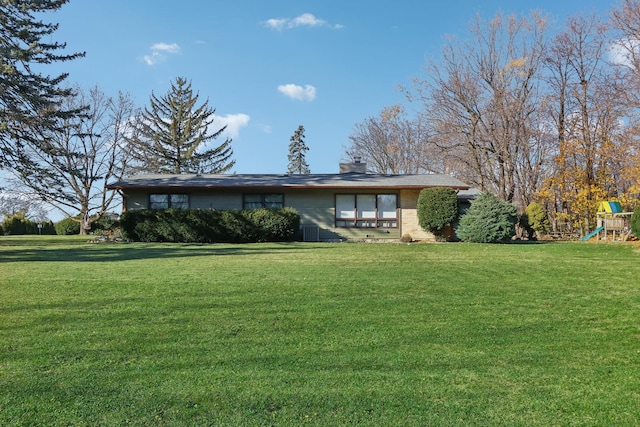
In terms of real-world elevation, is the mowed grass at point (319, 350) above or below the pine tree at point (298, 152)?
below

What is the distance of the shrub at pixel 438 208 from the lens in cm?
1859

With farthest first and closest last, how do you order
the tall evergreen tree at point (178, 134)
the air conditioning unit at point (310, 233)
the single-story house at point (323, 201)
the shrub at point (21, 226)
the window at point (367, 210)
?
1. the tall evergreen tree at point (178, 134)
2. the shrub at point (21, 226)
3. the window at point (367, 210)
4. the single-story house at point (323, 201)
5. the air conditioning unit at point (310, 233)

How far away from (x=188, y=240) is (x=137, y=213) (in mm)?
2409

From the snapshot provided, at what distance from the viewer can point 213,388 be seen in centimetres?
321

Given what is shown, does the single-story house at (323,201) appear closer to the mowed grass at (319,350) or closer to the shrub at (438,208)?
the shrub at (438,208)

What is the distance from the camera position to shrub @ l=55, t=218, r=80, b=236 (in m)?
32.2

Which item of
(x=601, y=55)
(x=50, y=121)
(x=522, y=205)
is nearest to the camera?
(x=50, y=121)

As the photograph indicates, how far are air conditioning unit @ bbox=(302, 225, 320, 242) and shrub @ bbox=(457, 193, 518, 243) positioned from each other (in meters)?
6.32

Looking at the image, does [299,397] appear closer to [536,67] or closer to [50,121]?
[50,121]

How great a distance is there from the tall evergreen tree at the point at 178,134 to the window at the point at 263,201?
21.9 meters

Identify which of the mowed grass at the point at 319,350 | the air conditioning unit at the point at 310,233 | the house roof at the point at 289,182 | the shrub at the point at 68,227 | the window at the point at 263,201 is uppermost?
the house roof at the point at 289,182

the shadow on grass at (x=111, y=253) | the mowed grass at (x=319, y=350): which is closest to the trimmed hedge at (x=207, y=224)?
the shadow on grass at (x=111, y=253)

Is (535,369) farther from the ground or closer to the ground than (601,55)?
closer to the ground

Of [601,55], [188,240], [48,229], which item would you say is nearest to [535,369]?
[188,240]
